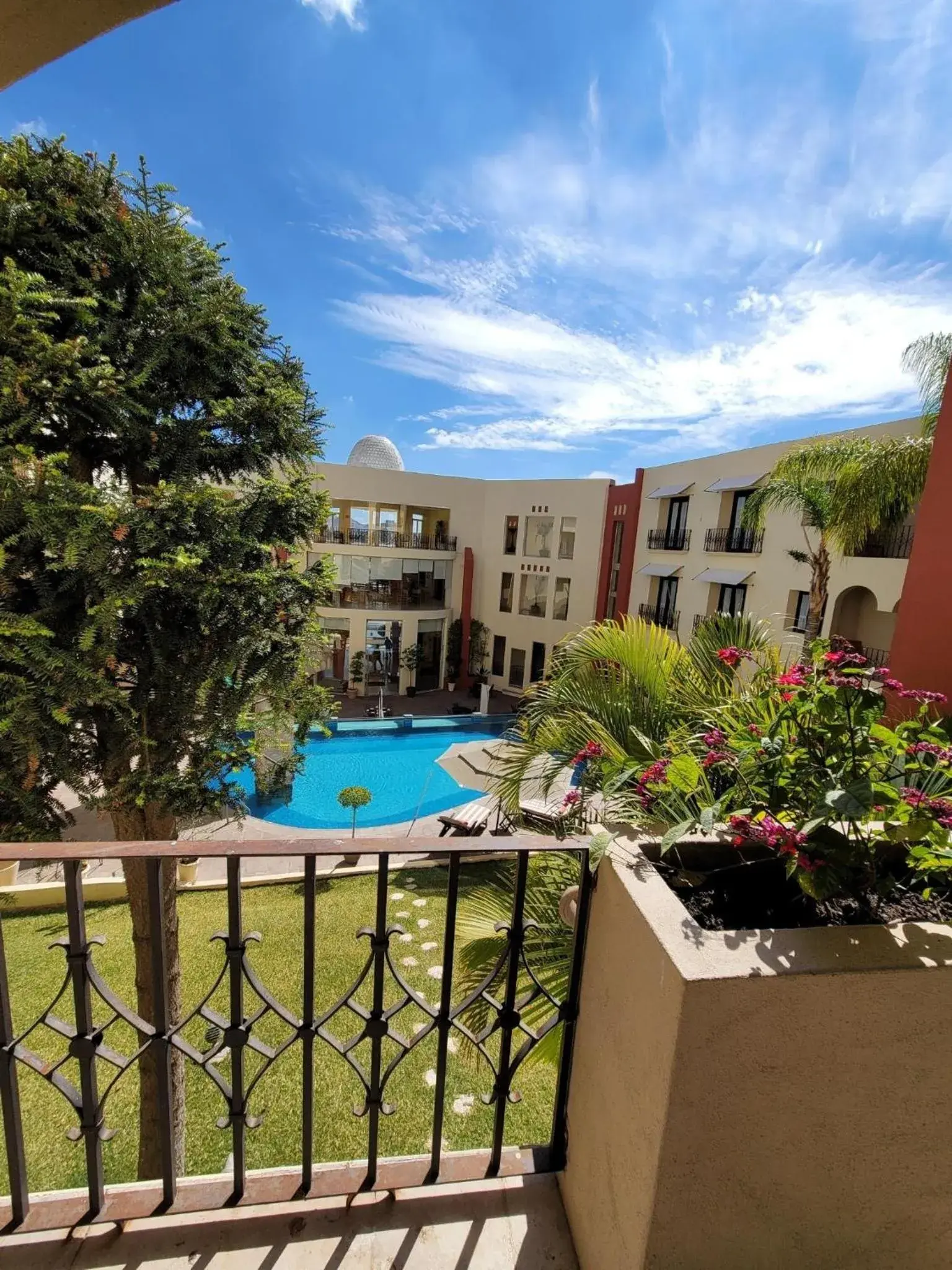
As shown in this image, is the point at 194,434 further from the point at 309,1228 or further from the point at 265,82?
the point at 309,1228

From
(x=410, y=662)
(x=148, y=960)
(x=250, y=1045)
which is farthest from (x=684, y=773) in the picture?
(x=410, y=662)

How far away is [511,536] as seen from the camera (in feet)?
77.2

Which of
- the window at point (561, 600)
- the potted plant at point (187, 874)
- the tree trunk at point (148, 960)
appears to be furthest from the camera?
the window at point (561, 600)

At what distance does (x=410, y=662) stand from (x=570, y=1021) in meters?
20.5

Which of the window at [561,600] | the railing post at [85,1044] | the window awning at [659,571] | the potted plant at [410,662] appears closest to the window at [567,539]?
the window at [561,600]

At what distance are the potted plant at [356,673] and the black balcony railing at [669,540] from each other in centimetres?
1131

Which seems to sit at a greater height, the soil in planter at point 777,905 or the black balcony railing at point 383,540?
the black balcony railing at point 383,540

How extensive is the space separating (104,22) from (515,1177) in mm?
2974

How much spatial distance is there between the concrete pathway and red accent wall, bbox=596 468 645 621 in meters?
19.6

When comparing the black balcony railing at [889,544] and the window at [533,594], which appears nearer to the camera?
the black balcony railing at [889,544]

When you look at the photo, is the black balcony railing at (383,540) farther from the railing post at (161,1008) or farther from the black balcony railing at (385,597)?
the railing post at (161,1008)

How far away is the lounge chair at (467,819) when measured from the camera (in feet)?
33.1

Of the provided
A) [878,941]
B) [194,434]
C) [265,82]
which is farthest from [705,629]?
[265,82]

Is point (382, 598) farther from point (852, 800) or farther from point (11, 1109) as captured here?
point (852, 800)
